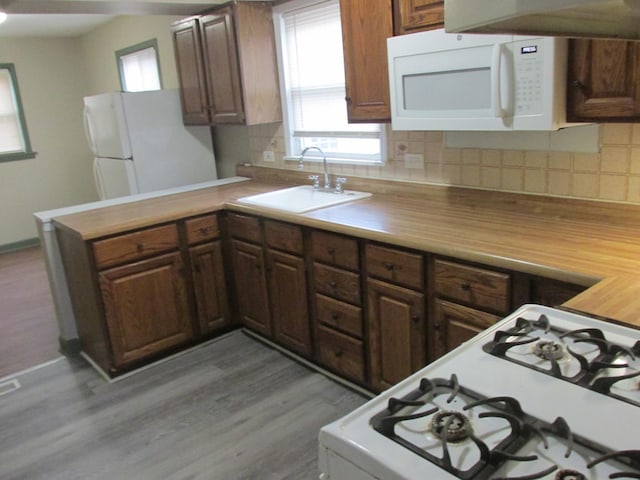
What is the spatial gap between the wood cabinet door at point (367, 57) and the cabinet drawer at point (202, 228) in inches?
42.5

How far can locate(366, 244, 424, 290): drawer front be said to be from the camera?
2188mm

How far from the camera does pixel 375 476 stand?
2.94 ft

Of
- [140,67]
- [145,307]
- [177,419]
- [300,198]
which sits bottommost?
[177,419]

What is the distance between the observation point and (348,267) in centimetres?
253

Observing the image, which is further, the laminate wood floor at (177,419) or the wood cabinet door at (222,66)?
the wood cabinet door at (222,66)

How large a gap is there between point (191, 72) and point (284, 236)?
1.71 m

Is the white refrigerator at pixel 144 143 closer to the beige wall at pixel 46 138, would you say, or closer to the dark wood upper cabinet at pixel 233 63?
the dark wood upper cabinet at pixel 233 63

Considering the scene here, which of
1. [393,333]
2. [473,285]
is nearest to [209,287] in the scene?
[393,333]

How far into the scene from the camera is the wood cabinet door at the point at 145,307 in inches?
117

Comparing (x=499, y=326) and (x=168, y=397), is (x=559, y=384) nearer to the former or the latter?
(x=499, y=326)

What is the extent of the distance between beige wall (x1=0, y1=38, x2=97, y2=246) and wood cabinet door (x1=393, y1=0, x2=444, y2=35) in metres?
5.35

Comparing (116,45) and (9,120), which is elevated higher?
(116,45)

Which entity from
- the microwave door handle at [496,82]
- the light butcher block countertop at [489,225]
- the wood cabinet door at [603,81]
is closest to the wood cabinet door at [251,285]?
the light butcher block countertop at [489,225]

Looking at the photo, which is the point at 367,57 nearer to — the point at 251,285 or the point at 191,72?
the point at 251,285
